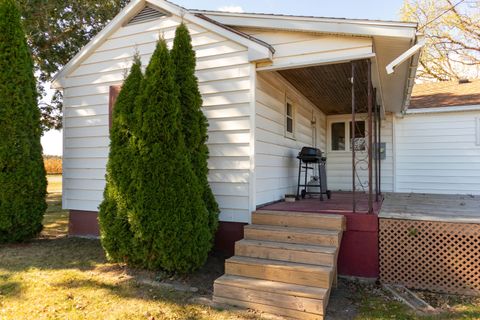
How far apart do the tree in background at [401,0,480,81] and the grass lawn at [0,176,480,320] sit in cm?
Answer: 1547

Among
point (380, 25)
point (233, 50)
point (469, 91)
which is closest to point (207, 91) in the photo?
point (233, 50)

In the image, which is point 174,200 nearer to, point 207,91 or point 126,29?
point 207,91

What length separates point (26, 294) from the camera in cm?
356

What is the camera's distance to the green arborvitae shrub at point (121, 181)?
403 centimetres

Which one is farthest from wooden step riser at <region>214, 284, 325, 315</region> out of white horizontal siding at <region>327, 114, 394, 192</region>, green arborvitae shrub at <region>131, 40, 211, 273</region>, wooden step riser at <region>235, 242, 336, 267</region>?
white horizontal siding at <region>327, 114, 394, 192</region>

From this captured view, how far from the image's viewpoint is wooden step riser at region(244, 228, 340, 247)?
3.80 meters

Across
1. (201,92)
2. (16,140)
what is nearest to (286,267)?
(201,92)

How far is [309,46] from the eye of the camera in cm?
450

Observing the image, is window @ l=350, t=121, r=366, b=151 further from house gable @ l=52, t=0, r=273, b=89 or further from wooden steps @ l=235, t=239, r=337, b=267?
wooden steps @ l=235, t=239, r=337, b=267

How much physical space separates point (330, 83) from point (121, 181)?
389 centimetres

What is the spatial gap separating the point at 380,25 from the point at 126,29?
3.78m

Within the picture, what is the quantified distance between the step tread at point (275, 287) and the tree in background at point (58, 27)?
8.71 metres

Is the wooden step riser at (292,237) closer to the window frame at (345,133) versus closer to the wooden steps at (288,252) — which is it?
the wooden steps at (288,252)

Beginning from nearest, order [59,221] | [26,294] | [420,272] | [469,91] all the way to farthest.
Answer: [26,294] < [420,272] < [59,221] < [469,91]
